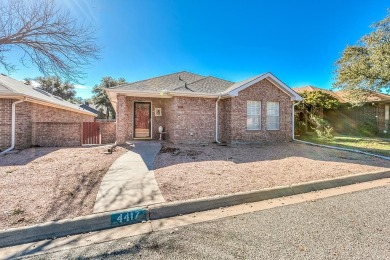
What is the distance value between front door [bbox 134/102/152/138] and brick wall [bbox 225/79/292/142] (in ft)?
15.9

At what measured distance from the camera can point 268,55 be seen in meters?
15.9

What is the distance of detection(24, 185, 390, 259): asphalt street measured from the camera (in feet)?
8.02

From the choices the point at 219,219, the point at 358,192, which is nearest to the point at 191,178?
the point at 219,219

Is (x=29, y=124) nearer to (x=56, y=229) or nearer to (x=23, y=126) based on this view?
(x=23, y=126)

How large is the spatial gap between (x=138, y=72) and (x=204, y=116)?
1047 cm

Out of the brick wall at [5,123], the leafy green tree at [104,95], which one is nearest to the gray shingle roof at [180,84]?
the brick wall at [5,123]

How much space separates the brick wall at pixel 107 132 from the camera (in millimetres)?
12101

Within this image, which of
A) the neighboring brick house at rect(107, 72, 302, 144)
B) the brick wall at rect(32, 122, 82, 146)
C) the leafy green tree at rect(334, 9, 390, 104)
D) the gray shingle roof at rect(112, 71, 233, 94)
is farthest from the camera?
the leafy green tree at rect(334, 9, 390, 104)

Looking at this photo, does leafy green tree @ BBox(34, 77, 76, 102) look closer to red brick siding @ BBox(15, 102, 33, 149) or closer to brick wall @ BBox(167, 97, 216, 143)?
red brick siding @ BBox(15, 102, 33, 149)

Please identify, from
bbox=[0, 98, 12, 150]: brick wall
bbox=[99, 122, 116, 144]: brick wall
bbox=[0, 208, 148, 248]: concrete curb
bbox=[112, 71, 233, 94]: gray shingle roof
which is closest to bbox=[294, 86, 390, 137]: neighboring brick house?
bbox=[112, 71, 233, 94]: gray shingle roof

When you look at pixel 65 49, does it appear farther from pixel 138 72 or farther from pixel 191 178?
pixel 138 72

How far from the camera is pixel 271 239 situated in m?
2.75

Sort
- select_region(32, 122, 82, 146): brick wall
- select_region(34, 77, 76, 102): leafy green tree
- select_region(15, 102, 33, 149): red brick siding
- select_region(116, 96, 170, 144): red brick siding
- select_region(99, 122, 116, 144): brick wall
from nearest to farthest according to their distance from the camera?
select_region(15, 102, 33, 149): red brick siding
select_region(32, 122, 82, 146): brick wall
select_region(116, 96, 170, 144): red brick siding
select_region(99, 122, 116, 144): brick wall
select_region(34, 77, 76, 102): leafy green tree

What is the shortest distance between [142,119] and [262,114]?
7375 mm
